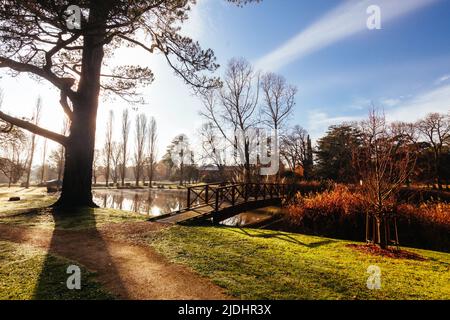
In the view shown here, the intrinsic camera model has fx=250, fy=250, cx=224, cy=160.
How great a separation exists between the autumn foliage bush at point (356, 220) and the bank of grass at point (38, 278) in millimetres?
8371

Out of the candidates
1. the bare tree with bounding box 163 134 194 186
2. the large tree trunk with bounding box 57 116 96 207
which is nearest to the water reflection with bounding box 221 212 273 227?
the large tree trunk with bounding box 57 116 96 207

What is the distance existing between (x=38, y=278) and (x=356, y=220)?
11079 mm

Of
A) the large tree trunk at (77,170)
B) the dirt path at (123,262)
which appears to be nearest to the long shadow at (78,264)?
the dirt path at (123,262)

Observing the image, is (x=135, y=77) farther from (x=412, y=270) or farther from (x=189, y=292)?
(x=412, y=270)

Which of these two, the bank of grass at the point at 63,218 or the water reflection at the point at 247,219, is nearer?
the bank of grass at the point at 63,218

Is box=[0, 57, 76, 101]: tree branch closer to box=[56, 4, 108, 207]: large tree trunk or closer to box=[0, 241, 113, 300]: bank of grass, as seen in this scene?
box=[56, 4, 108, 207]: large tree trunk

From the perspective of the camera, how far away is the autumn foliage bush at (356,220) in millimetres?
9406

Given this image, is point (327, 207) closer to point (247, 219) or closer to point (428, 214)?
point (428, 214)

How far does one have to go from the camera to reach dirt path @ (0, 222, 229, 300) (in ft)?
11.2

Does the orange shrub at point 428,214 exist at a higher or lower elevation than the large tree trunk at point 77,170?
lower

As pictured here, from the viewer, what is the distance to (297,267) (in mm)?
4457

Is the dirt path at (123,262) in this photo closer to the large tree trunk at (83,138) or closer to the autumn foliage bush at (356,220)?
the large tree trunk at (83,138)

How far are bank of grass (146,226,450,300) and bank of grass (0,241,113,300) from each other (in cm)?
157
